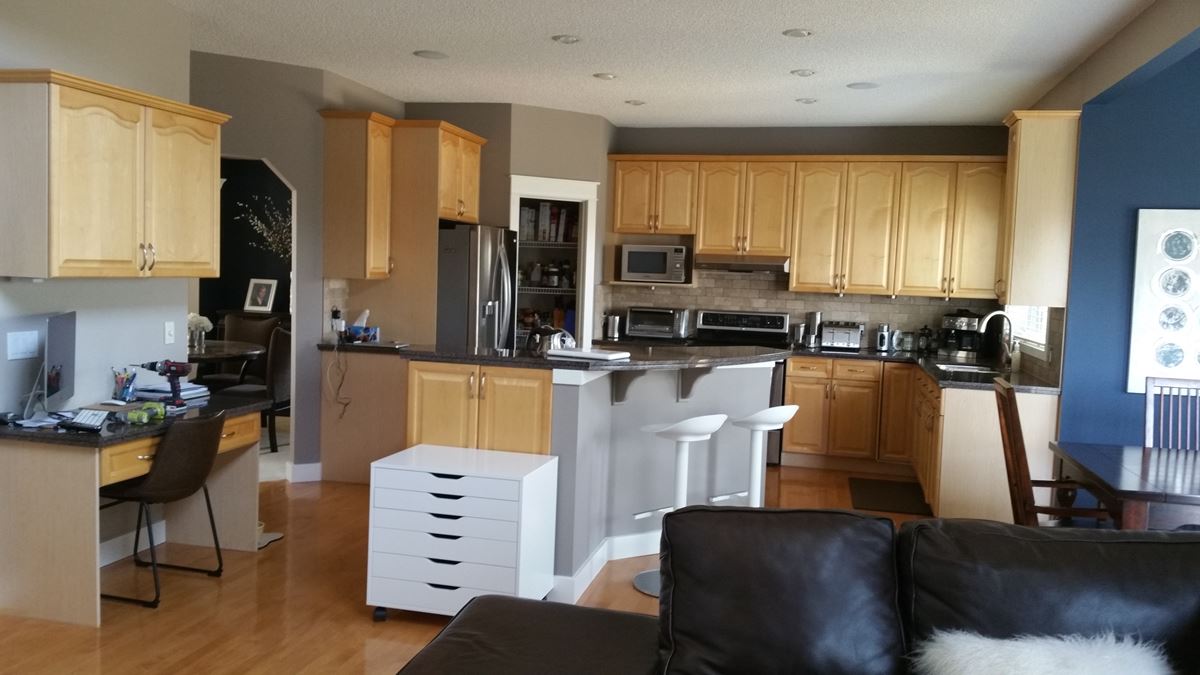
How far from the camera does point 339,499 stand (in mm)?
5695

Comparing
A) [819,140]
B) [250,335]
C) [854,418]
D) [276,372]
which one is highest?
[819,140]

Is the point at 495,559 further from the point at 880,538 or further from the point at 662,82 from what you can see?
the point at 662,82

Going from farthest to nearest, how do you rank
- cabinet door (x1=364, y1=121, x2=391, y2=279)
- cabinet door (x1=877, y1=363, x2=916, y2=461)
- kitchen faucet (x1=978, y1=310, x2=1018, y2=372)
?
cabinet door (x1=877, y1=363, x2=916, y2=461) → kitchen faucet (x1=978, y1=310, x2=1018, y2=372) → cabinet door (x1=364, y1=121, x2=391, y2=279)

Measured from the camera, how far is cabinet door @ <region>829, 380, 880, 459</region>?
691cm

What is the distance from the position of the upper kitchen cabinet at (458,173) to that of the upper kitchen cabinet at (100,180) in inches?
74.9

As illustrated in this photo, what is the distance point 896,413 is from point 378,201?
396 centimetres

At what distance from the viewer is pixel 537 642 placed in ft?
7.41

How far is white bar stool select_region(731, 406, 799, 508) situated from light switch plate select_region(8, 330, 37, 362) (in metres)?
3.03

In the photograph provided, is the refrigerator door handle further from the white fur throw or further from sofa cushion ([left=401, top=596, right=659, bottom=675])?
the white fur throw

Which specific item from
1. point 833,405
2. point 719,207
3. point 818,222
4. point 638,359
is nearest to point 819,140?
point 818,222

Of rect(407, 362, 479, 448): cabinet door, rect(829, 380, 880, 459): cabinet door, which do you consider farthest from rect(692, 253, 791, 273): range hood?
rect(407, 362, 479, 448): cabinet door

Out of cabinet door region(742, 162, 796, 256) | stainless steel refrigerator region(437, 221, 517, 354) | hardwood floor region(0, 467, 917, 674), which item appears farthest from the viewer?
cabinet door region(742, 162, 796, 256)

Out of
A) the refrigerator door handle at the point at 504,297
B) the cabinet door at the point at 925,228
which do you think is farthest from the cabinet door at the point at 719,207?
the refrigerator door handle at the point at 504,297

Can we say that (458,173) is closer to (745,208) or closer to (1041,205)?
(745,208)
